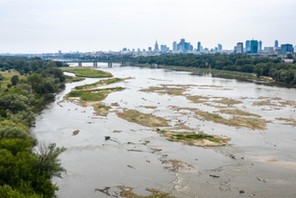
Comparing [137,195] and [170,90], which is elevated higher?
[170,90]

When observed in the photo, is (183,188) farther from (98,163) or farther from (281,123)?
(281,123)

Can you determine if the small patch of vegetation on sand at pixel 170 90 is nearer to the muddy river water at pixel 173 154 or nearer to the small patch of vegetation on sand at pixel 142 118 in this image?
the muddy river water at pixel 173 154

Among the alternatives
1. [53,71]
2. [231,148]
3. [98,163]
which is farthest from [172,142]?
[53,71]

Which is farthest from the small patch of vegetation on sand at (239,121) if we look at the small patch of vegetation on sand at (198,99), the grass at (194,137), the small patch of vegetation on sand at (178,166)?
the small patch of vegetation on sand at (178,166)

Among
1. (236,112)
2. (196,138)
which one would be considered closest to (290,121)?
(236,112)

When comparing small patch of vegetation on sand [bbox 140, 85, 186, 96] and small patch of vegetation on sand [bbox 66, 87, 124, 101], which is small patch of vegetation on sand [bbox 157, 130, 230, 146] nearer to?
small patch of vegetation on sand [bbox 66, 87, 124, 101]

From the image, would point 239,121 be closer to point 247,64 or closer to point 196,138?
point 196,138
